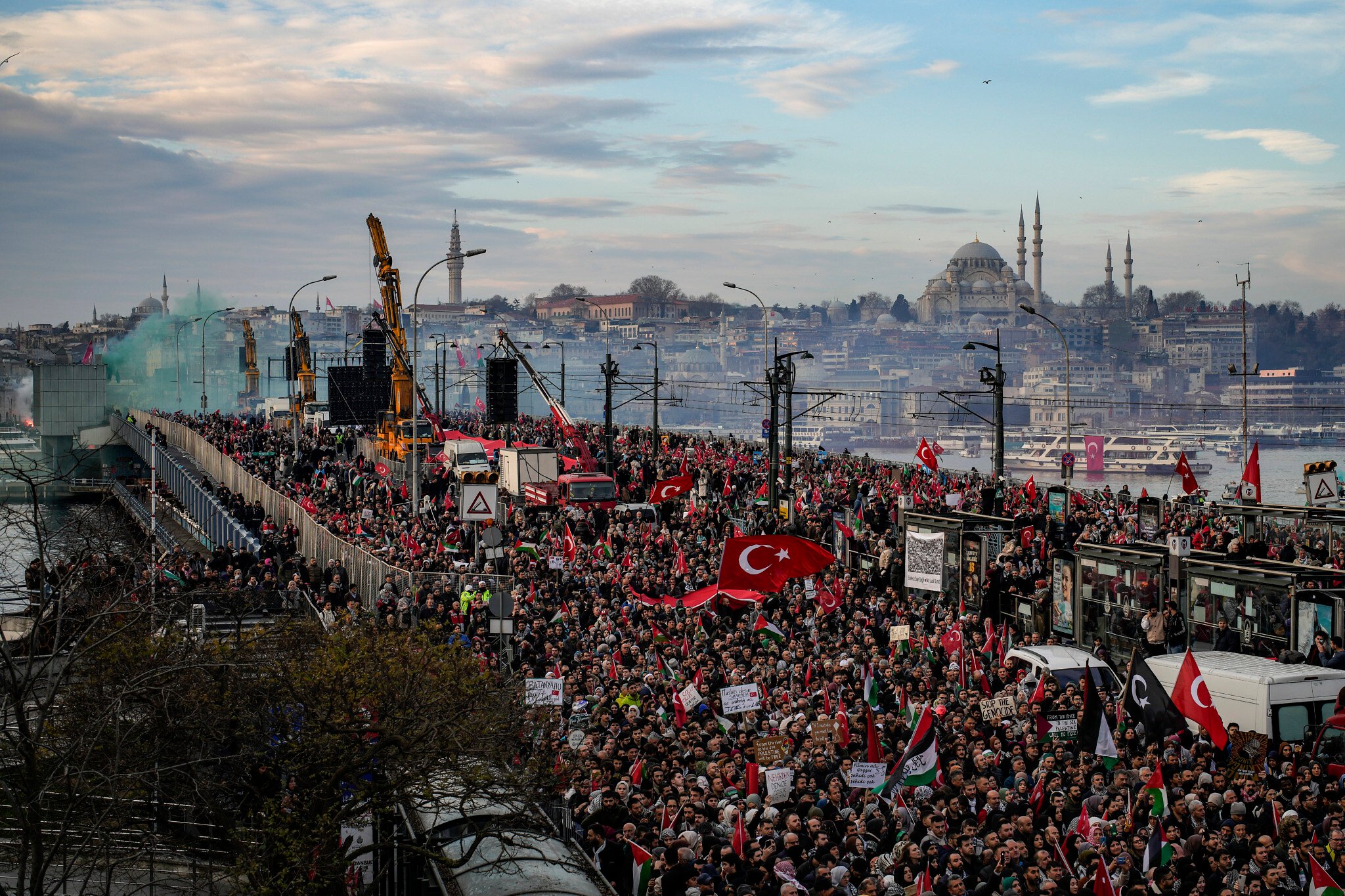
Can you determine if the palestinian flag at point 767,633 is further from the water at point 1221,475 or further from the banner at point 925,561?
the water at point 1221,475

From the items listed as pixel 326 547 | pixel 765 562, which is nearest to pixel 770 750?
pixel 765 562

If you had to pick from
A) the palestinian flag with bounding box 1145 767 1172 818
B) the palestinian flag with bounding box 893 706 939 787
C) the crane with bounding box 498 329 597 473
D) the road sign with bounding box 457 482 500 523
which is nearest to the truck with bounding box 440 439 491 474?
the crane with bounding box 498 329 597 473

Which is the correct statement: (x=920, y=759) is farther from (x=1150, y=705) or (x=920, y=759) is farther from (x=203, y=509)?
(x=203, y=509)

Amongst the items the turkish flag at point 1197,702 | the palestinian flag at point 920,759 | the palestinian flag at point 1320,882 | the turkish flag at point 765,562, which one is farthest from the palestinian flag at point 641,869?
the turkish flag at point 765,562

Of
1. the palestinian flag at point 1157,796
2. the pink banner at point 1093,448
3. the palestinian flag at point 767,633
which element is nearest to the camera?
the palestinian flag at point 1157,796

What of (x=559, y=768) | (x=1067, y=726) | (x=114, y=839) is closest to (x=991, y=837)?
(x=1067, y=726)

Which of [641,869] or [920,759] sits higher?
[920,759]
